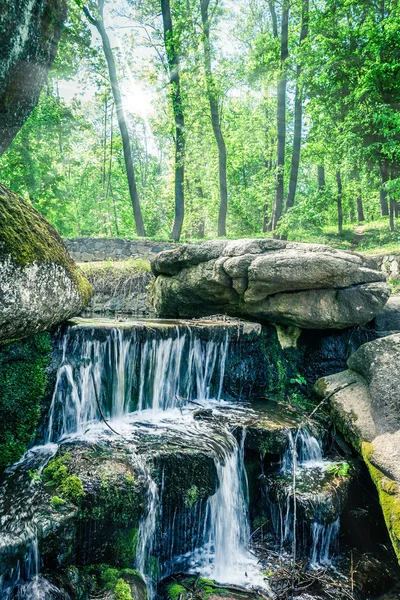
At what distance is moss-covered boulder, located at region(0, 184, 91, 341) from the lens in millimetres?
3113

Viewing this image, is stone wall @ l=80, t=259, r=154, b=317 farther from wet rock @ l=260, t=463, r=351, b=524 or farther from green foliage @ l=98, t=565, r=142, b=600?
green foliage @ l=98, t=565, r=142, b=600

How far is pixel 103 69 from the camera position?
1595 cm

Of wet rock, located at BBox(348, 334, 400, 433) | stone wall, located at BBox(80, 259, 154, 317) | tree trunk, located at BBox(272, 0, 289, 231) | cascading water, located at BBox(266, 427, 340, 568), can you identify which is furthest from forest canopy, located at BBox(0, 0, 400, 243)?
cascading water, located at BBox(266, 427, 340, 568)

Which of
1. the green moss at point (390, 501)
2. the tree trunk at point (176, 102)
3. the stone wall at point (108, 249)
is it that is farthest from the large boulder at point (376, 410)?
the tree trunk at point (176, 102)

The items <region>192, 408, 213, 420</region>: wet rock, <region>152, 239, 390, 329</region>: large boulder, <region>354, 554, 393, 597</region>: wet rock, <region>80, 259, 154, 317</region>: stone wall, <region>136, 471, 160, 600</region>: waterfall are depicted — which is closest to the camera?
<region>136, 471, 160, 600</region>: waterfall

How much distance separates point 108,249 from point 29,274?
1109 cm

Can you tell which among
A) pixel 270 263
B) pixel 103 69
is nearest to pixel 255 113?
pixel 103 69

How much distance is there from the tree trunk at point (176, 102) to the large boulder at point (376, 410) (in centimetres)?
1067

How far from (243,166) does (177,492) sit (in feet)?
74.2

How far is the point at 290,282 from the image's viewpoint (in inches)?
233

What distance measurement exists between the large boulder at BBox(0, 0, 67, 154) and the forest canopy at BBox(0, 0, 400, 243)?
17.8ft

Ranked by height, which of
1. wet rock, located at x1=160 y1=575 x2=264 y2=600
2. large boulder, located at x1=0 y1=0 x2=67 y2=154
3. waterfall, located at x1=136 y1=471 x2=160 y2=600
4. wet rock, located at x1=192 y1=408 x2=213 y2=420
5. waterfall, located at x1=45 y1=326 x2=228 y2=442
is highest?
large boulder, located at x1=0 y1=0 x2=67 y2=154

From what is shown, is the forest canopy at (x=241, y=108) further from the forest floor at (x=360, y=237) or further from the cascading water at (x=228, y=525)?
the cascading water at (x=228, y=525)

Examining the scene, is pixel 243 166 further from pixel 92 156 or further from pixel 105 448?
pixel 105 448
